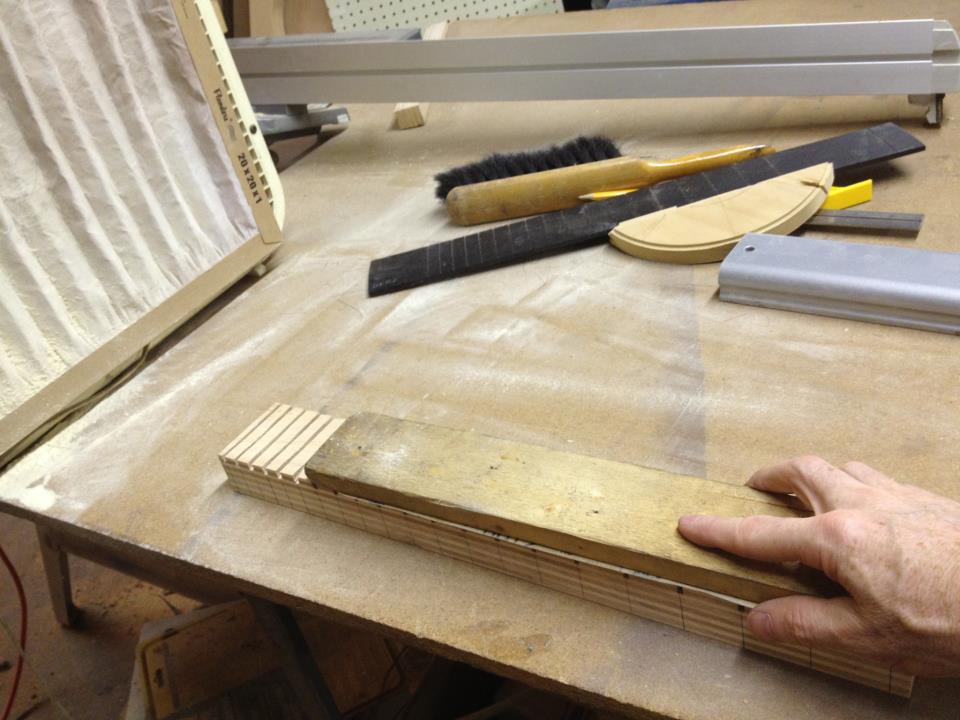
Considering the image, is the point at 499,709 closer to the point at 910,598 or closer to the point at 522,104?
the point at 910,598

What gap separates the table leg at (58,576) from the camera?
5.43 ft

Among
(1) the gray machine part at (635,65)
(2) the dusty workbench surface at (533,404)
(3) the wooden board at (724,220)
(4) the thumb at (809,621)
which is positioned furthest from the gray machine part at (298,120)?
(4) the thumb at (809,621)

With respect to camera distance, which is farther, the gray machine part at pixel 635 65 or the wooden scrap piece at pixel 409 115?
the wooden scrap piece at pixel 409 115

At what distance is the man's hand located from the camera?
551 mm

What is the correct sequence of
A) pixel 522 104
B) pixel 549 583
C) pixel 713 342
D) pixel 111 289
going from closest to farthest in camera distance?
pixel 549 583
pixel 713 342
pixel 111 289
pixel 522 104

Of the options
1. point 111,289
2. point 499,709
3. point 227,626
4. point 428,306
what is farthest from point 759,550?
point 227,626

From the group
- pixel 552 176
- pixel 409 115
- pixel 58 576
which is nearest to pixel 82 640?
pixel 58 576

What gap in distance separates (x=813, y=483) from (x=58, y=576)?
1776mm

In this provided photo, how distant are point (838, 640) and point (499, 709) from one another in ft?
2.70

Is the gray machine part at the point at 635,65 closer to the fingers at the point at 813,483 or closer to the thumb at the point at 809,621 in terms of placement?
the fingers at the point at 813,483

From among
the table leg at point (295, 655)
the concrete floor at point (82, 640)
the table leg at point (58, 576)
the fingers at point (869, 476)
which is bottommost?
the concrete floor at point (82, 640)

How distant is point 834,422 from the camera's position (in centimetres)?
83

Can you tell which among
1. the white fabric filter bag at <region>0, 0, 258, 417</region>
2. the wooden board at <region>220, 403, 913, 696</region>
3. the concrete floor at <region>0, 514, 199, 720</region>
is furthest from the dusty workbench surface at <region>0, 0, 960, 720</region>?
the concrete floor at <region>0, 514, 199, 720</region>

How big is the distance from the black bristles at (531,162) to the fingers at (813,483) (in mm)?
825
